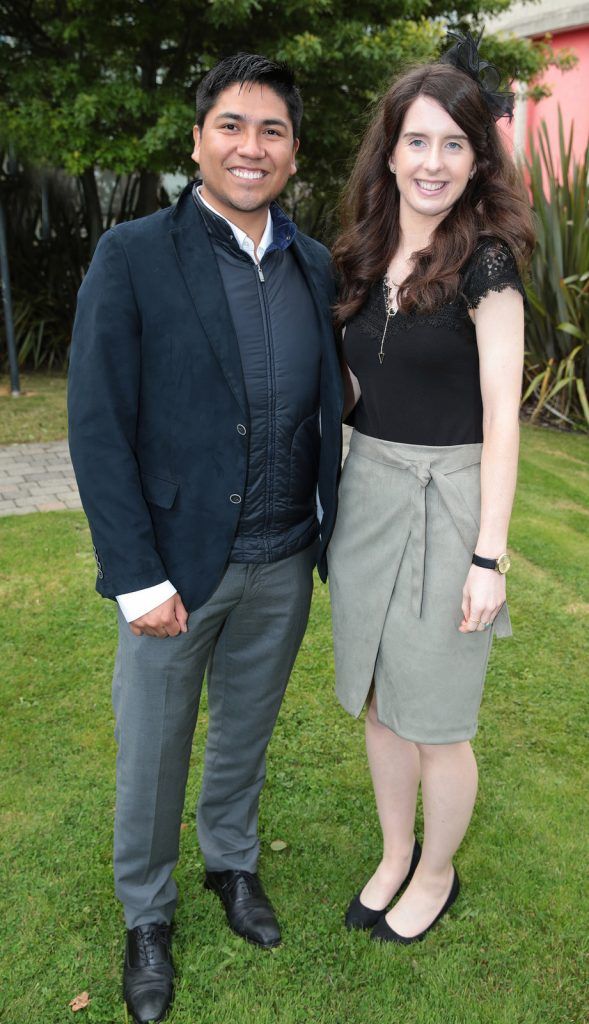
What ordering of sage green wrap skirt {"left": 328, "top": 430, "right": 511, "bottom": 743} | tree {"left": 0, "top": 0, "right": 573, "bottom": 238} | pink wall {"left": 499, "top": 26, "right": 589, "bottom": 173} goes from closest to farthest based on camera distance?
1. sage green wrap skirt {"left": 328, "top": 430, "right": 511, "bottom": 743}
2. tree {"left": 0, "top": 0, "right": 573, "bottom": 238}
3. pink wall {"left": 499, "top": 26, "right": 589, "bottom": 173}

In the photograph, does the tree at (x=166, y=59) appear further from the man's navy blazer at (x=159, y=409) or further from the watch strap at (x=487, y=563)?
the watch strap at (x=487, y=563)

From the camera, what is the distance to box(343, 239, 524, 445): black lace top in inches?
76.6

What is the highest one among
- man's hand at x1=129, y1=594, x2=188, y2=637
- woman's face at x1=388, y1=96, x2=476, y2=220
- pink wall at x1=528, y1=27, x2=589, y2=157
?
pink wall at x1=528, y1=27, x2=589, y2=157

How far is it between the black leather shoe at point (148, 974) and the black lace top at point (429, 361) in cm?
142

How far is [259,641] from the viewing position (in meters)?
2.28

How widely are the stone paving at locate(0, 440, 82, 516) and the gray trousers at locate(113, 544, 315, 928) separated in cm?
337

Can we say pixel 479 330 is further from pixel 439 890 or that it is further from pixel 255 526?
pixel 439 890

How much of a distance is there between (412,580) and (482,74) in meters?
1.18

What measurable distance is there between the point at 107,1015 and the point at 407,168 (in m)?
2.15

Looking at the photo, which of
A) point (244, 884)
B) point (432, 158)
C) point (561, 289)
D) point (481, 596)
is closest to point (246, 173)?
point (432, 158)

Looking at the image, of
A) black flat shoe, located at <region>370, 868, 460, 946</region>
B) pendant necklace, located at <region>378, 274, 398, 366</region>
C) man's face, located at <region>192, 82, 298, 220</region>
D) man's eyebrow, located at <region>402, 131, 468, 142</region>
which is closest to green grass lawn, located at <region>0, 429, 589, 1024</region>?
black flat shoe, located at <region>370, 868, 460, 946</region>

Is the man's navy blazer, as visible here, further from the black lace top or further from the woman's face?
the woman's face

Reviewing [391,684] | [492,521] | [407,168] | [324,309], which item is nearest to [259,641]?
[391,684]

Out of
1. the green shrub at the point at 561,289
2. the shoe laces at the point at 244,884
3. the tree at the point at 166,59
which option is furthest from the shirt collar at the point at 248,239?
the green shrub at the point at 561,289
